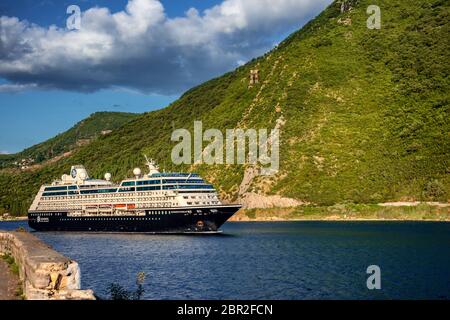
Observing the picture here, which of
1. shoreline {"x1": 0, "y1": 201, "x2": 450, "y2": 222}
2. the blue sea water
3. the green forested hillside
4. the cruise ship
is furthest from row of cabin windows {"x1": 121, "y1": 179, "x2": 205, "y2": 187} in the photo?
the green forested hillside

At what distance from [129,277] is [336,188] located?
10637cm

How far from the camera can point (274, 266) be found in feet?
187

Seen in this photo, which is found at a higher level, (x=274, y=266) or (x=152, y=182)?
(x=152, y=182)

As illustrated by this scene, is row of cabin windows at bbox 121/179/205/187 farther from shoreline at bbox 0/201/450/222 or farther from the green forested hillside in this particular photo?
the green forested hillside

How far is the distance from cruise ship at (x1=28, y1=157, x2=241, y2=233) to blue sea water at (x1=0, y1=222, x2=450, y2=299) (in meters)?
11.0

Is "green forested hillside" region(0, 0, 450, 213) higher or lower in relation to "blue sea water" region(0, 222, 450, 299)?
higher

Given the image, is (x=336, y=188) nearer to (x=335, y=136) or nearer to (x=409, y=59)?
(x=335, y=136)

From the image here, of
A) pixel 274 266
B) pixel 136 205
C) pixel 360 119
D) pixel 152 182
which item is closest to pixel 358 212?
pixel 360 119

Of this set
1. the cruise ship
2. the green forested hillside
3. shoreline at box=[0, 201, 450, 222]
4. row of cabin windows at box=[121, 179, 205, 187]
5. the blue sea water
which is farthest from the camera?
the green forested hillside

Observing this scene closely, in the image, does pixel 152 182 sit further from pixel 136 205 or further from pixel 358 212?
pixel 358 212

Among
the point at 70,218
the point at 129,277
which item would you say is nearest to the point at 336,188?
the point at 70,218

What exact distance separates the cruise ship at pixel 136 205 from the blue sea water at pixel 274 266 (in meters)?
11.0

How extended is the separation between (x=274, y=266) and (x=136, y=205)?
196 ft

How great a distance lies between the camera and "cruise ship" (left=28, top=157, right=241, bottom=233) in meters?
102
